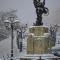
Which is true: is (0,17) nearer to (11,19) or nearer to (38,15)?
(38,15)

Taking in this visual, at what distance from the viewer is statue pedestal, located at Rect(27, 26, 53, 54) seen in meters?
6.62

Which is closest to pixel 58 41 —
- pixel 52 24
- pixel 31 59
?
pixel 52 24

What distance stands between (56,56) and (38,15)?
4.86 feet

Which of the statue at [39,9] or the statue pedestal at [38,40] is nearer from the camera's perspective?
the statue pedestal at [38,40]

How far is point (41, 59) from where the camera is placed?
5.44 meters

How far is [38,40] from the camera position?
260 inches

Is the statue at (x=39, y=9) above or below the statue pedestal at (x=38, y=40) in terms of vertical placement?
above

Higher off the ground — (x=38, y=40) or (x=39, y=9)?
(x=39, y=9)

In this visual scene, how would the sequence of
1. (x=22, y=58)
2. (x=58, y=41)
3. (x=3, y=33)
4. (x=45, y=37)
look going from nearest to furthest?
(x=22, y=58), (x=45, y=37), (x=58, y=41), (x=3, y=33)

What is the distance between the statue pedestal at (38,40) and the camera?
662cm

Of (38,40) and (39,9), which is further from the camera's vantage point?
(39,9)

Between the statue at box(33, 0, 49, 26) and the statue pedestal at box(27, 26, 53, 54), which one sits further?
the statue at box(33, 0, 49, 26)

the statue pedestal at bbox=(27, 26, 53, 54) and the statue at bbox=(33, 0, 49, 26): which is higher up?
the statue at bbox=(33, 0, 49, 26)

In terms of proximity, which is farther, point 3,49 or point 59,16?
point 59,16
